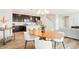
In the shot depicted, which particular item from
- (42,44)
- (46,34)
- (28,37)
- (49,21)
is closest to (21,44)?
(28,37)

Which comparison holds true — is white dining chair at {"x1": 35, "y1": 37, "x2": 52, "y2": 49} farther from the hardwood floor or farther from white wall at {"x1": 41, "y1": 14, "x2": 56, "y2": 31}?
white wall at {"x1": 41, "y1": 14, "x2": 56, "y2": 31}

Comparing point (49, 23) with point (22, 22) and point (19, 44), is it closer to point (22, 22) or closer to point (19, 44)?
point (22, 22)

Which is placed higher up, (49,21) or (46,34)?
(49,21)

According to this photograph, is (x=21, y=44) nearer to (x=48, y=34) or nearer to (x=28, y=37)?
(x=28, y=37)

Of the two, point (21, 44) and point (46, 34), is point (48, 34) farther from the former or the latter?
point (21, 44)

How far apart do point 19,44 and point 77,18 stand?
1272 millimetres

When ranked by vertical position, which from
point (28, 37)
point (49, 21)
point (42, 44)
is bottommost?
point (42, 44)

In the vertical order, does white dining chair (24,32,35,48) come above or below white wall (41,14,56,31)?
below

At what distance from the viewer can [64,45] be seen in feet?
7.77

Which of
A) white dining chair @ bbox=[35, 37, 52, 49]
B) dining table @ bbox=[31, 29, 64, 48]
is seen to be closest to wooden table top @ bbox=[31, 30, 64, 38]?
dining table @ bbox=[31, 29, 64, 48]

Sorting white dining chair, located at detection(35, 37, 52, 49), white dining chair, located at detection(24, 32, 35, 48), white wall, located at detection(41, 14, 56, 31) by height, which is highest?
white wall, located at detection(41, 14, 56, 31)

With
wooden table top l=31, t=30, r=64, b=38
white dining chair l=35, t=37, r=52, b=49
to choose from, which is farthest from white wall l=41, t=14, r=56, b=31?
white dining chair l=35, t=37, r=52, b=49

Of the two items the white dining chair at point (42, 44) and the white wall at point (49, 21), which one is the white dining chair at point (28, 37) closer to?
the white dining chair at point (42, 44)
